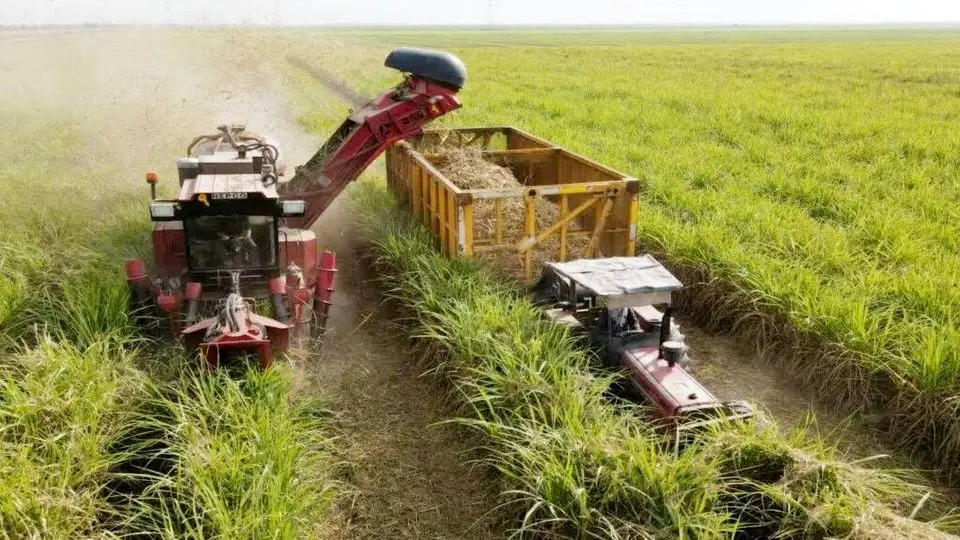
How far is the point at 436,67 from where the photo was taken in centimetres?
912

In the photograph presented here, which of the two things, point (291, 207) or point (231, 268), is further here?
point (231, 268)

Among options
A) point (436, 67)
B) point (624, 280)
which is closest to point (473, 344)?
point (624, 280)

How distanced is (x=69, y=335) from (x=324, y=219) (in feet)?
16.7

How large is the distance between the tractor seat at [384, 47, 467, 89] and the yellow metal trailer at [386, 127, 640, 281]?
1.00 metres

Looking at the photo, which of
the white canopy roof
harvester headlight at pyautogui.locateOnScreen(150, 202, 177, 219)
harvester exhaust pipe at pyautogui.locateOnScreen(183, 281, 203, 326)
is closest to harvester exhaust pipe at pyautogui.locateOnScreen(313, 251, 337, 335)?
harvester exhaust pipe at pyautogui.locateOnScreen(183, 281, 203, 326)

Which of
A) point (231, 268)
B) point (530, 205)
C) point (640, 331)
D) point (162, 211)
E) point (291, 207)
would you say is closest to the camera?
point (640, 331)

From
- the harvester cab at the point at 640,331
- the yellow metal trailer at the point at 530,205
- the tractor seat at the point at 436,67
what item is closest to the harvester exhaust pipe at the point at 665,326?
the harvester cab at the point at 640,331

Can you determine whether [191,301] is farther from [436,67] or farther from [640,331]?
[436,67]

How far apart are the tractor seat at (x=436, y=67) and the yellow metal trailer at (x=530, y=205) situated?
998mm

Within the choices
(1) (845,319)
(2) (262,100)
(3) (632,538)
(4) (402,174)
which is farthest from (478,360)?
(2) (262,100)

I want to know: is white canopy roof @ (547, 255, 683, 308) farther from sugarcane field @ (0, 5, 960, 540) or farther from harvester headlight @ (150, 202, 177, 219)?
harvester headlight @ (150, 202, 177, 219)

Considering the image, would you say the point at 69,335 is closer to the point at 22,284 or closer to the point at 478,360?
the point at 22,284

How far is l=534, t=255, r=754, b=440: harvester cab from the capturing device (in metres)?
5.35

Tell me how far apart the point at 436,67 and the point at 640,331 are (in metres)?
4.32
